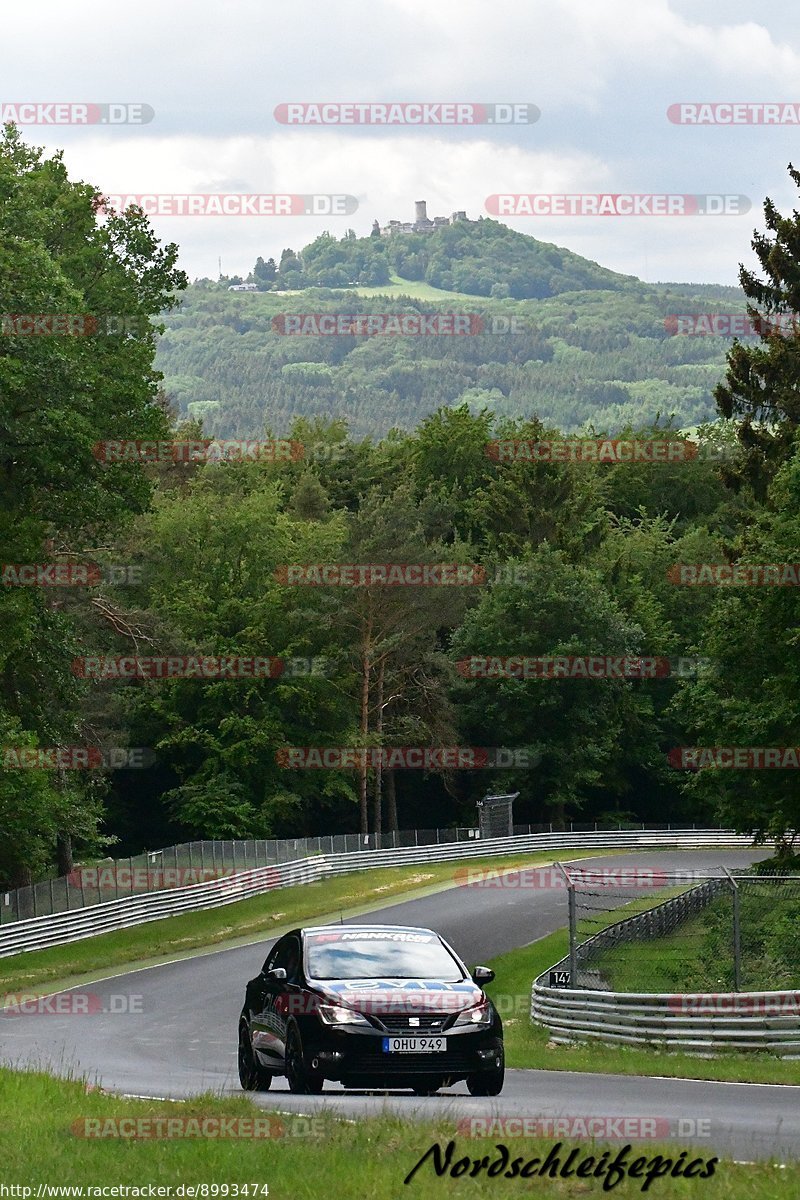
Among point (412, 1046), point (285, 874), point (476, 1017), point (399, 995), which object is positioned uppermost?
point (399, 995)

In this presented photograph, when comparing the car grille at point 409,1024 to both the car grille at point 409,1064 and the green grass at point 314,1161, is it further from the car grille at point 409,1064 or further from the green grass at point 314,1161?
the green grass at point 314,1161

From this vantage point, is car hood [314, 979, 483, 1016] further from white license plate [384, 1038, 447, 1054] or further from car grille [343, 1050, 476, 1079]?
car grille [343, 1050, 476, 1079]

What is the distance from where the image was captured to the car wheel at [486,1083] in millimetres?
14766

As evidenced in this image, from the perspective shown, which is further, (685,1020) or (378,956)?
(685,1020)

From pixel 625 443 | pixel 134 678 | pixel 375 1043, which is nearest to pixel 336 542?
pixel 134 678

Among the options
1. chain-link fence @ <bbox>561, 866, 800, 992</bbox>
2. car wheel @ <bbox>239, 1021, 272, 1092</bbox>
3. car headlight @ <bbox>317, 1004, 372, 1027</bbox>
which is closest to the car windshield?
car headlight @ <bbox>317, 1004, 372, 1027</bbox>

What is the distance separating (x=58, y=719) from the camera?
139ft

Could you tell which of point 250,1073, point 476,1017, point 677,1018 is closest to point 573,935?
point 677,1018

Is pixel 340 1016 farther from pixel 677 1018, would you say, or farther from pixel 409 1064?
pixel 677 1018

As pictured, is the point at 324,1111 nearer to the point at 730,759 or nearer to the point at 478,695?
the point at 730,759

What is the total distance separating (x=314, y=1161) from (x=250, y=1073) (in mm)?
6510

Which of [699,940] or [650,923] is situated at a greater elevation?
[650,923]

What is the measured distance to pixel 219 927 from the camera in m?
46.8

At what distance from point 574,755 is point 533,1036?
186 ft
